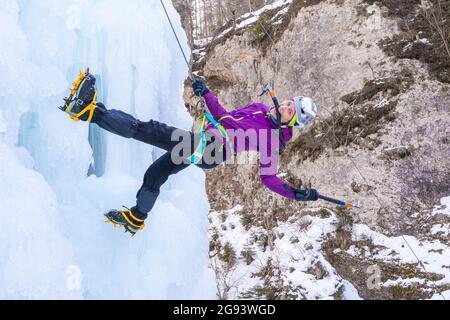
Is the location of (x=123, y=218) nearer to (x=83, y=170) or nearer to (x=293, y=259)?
(x=83, y=170)

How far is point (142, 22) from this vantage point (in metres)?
4.09

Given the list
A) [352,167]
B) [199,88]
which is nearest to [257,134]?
[199,88]

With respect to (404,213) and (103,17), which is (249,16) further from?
(103,17)

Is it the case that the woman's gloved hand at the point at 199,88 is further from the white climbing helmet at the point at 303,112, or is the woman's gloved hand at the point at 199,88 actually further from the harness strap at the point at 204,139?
the white climbing helmet at the point at 303,112

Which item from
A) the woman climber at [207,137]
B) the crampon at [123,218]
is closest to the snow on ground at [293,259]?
the woman climber at [207,137]

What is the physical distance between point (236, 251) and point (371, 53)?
6097 millimetres

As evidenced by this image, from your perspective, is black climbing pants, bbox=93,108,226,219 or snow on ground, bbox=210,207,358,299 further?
snow on ground, bbox=210,207,358,299

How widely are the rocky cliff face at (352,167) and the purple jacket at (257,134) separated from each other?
3285 mm

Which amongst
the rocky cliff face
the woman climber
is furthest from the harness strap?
the rocky cliff face

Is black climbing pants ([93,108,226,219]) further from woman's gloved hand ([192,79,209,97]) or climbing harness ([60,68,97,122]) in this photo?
woman's gloved hand ([192,79,209,97])

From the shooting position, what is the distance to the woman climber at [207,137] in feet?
9.31

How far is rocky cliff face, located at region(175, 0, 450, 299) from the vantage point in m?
6.60

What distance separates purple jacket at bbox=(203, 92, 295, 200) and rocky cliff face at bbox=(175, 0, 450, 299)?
10.8 ft

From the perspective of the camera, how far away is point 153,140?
3.00m
